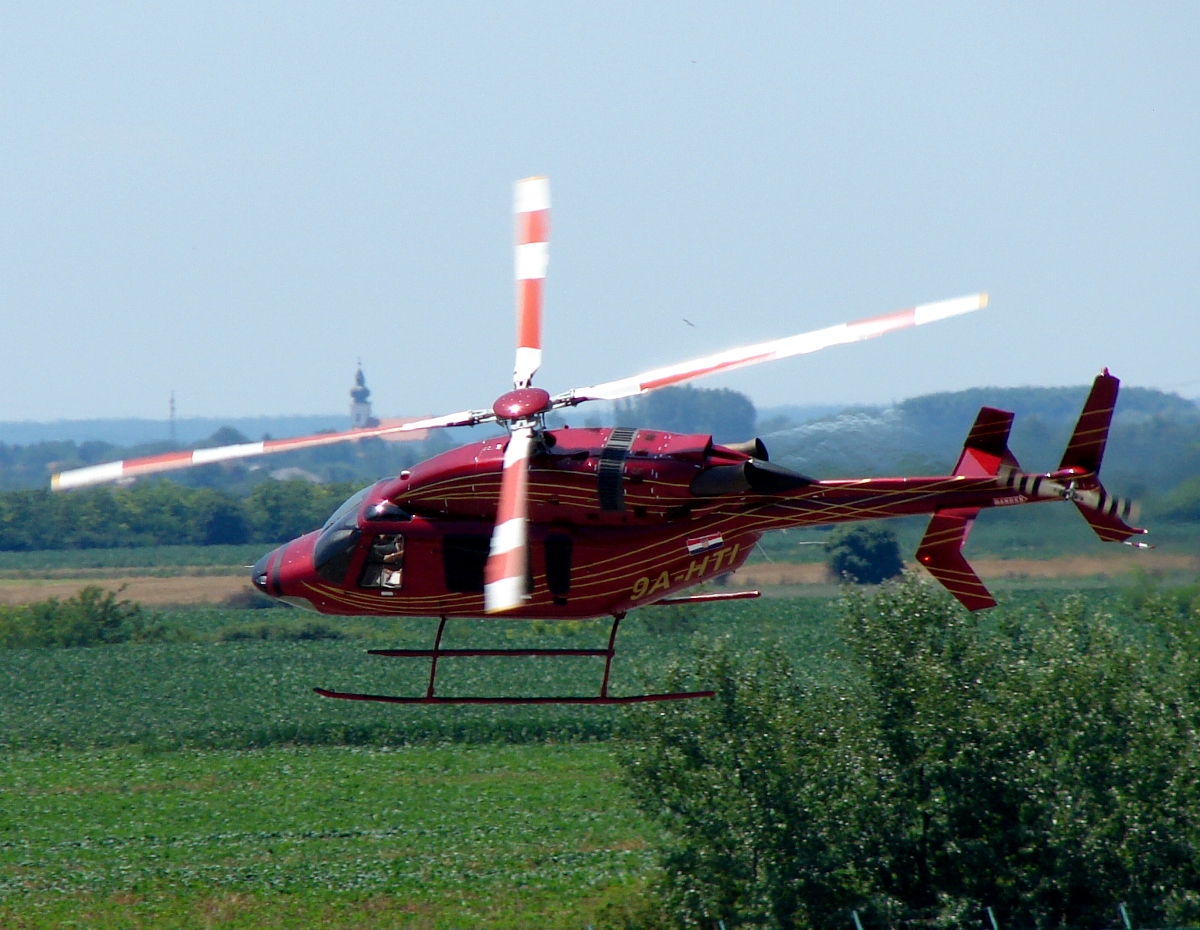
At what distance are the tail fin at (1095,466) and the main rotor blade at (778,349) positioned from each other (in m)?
2.43

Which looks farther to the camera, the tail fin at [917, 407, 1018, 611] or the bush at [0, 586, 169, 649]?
the bush at [0, 586, 169, 649]

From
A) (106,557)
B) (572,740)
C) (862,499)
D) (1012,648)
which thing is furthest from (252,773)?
(106,557)

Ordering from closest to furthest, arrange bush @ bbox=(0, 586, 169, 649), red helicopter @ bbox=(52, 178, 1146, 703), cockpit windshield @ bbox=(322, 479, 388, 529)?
red helicopter @ bbox=(52, 178, 1146, 703), cockpit windshield @ bbox=(322, 479, 388, 529), bush @ bbox=(0, 586, 169, 649)

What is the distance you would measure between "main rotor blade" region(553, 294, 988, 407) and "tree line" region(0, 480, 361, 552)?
2403 inches

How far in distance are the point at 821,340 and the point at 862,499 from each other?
2.17m

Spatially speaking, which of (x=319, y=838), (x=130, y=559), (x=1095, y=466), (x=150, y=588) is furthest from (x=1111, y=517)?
(x=130, y=559)

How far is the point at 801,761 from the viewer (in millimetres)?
26750

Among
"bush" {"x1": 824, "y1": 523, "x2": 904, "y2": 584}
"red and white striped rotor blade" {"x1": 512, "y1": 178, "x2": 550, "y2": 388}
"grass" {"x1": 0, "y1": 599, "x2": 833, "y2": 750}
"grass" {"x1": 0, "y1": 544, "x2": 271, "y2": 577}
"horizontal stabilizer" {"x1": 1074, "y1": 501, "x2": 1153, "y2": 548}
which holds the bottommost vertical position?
"grass" {"x1": 0, "y1": 599, "x2": 833, "y2": 750}

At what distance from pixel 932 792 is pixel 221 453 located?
17.6 m

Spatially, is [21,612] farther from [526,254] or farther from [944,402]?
[526,254]

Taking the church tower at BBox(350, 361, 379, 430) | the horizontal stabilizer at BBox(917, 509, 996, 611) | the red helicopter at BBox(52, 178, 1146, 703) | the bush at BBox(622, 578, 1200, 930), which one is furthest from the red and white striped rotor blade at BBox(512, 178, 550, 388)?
the church tower at BBox(350, 361, 379, 430)

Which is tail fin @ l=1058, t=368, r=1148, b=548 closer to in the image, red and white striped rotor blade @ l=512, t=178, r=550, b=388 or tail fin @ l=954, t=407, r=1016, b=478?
tail fin @ l=954, t=407, r=1016, b=478

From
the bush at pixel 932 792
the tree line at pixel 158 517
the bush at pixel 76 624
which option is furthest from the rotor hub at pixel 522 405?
the tree line at pixel 158 517

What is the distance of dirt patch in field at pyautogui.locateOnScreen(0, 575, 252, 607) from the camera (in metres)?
63.9
